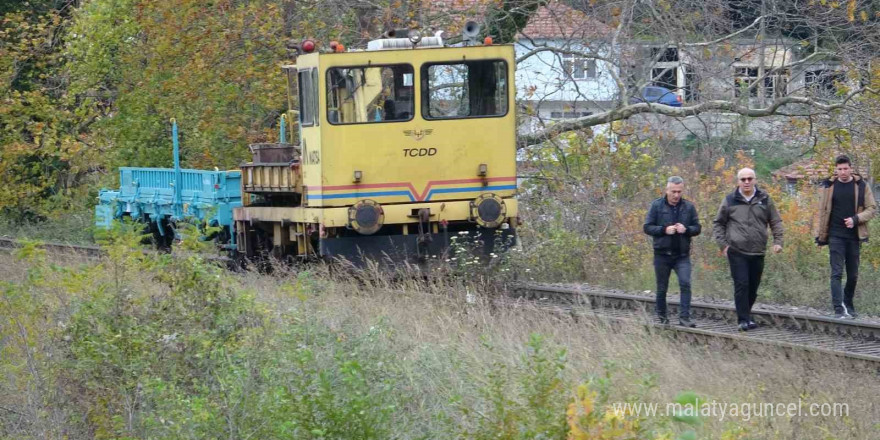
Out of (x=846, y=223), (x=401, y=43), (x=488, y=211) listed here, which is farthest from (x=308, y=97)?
(x=846, y=223)

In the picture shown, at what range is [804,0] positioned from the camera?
19672 millimetres

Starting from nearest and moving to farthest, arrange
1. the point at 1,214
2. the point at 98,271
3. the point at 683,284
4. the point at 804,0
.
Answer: the point at 98,271
the point at 683,284
the point at 804,0
the point at 1,214

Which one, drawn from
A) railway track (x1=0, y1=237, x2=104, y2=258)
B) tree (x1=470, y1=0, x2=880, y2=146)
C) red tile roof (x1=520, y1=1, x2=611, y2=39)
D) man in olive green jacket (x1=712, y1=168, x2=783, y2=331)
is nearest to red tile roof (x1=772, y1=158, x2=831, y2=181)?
tree (x1=470, y1=0, x2=880, y2=146)

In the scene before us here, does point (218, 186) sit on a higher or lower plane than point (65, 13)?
lower

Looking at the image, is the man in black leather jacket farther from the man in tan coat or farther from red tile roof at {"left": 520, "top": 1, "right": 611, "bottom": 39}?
red tile roof at {"left": 520, "top": 1, "right": 611, "bottom": 39}

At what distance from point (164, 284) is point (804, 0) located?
576 inches

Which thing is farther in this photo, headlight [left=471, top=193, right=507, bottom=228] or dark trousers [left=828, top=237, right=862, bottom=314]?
headlight [left=471, top=193, right=507, bottom=228]

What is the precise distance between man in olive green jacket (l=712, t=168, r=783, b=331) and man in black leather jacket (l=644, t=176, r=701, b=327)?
0.36 metres

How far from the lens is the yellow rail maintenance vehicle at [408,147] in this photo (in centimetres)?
1284

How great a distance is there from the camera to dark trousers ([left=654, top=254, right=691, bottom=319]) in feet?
34.2

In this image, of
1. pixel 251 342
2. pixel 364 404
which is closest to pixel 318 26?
pixel 251 342

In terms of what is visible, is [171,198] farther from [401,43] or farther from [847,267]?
[847,267]

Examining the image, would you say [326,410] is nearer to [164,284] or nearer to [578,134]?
[164,284]

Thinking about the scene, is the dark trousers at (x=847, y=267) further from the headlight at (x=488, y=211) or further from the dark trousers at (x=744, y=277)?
the headlight at (x=488, y=211)
